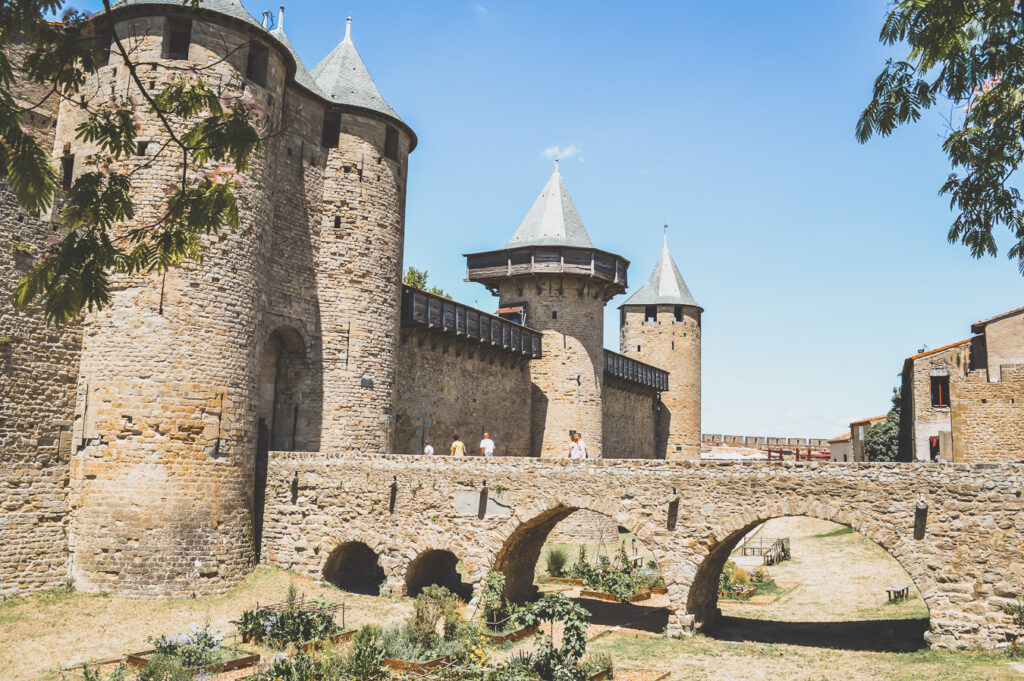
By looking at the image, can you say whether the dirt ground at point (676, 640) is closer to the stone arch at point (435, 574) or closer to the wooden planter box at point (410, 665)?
the stone arch at point (435, 574)

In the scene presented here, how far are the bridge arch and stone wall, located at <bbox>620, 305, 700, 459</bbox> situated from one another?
77.3 feet

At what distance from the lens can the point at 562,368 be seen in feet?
97.1

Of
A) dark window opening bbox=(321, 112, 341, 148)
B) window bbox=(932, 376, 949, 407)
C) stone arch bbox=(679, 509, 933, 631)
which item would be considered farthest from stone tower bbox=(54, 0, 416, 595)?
window bbox=(932, 376, 949, 407)

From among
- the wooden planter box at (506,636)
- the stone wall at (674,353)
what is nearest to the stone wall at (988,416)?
the stone wall at (674,353)

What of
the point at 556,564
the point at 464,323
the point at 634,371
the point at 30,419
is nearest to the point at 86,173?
the point at 30,419

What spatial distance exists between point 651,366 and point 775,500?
23.7m

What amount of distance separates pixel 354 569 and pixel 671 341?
79.5 ft

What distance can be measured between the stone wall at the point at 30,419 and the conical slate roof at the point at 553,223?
16.9 meters

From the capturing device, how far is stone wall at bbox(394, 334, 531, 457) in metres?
23.4

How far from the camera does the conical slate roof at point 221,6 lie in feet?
54.7

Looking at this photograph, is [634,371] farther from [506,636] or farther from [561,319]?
[506,636]

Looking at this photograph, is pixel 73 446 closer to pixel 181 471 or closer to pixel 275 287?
pixel 181 471

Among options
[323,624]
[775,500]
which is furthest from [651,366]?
[323,624]

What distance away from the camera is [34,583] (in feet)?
51.1
